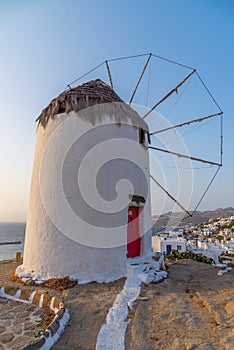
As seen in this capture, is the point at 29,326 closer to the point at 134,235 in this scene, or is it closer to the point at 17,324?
the point at 17,324

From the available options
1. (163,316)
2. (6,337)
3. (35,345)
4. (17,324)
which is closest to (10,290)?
(17,324)

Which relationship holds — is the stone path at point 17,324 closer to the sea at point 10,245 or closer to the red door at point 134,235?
the red door at point 134,235

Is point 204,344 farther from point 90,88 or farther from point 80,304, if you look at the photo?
point 90,88

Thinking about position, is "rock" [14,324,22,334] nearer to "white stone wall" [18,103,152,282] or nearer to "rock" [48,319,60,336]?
"rock" [48,319,60,336]

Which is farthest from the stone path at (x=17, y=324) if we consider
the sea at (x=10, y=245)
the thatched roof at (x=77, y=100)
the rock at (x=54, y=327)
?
the sea at (x=10, y=245)

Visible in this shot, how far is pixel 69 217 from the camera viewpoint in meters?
7.00

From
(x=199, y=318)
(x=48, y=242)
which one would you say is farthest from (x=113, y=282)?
(x=199, y=318)

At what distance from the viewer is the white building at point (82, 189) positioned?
6895 millimetres

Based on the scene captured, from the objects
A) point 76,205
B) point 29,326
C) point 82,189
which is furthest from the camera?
point 82,189

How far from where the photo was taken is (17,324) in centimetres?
461

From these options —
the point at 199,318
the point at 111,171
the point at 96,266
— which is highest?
the point at 111,171

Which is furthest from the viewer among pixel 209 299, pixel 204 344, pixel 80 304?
pixel 209 299

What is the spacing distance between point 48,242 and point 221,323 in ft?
15.8

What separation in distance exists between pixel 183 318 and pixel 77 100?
6.50m
